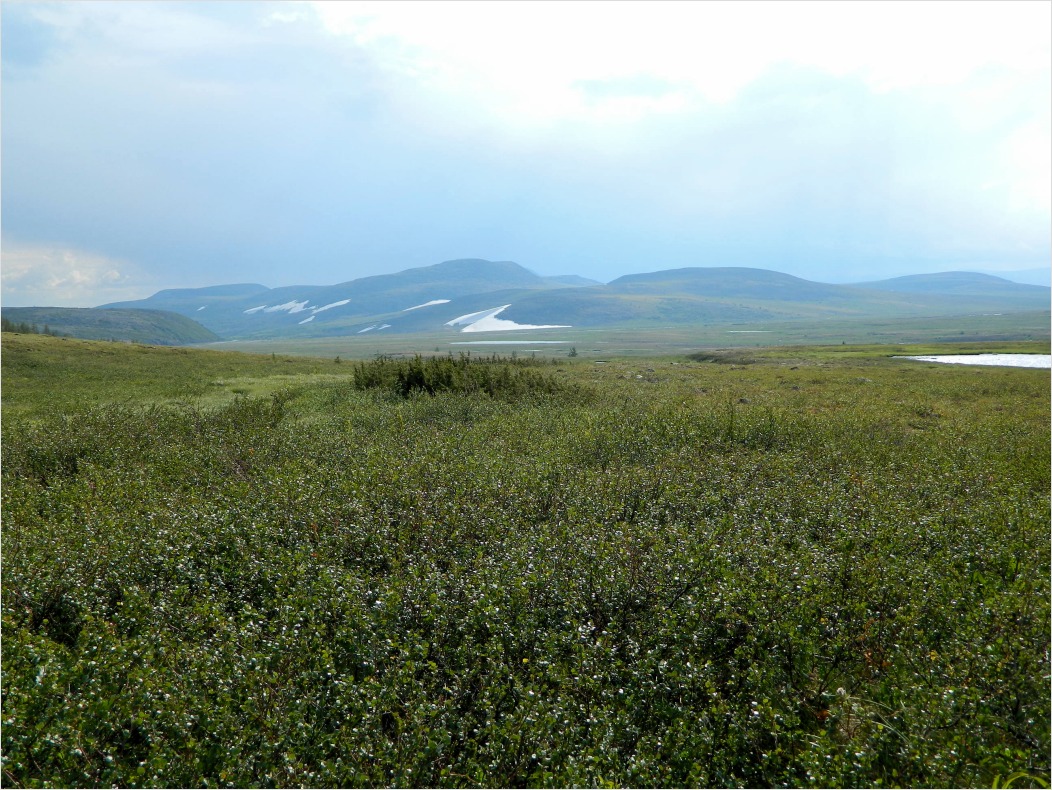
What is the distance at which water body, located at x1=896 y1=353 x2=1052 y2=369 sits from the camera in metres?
51.8

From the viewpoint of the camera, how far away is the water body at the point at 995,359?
51844mm

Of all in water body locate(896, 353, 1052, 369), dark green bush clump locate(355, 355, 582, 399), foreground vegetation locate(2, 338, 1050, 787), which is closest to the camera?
foreground vegetation locate(2, 338, 1050, 787)

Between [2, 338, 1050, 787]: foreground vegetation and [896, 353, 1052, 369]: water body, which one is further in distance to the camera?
[896, 353, 1052, 369]: water body

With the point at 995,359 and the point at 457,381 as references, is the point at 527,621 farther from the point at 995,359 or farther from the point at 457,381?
the point at 995,359

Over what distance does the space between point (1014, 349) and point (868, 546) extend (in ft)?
270

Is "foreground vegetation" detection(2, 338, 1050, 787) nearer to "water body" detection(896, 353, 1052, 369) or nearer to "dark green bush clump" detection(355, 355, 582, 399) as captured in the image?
"dark green bush clump" detection(355, 355, 582, 399)

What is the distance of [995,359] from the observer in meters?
56.5

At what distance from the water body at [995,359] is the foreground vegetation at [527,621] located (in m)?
50.0

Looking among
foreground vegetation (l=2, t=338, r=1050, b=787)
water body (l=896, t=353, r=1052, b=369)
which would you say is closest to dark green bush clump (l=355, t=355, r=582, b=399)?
foreground vegetation (l=2, t=338, r=1050, b=787)

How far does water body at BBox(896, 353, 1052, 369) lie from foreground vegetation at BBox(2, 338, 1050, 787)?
5001 centimetres

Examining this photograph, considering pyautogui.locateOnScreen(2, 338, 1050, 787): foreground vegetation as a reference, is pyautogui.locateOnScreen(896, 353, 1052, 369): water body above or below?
above

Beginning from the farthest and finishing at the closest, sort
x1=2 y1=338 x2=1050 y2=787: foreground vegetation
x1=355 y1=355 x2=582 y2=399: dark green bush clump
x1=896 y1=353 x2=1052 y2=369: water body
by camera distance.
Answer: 1. x1=896 y1=353 x2=1052 y2=369: water body
2. x1=355 y1=355 x2=582 y2=399: dark green bush clump
3. x1=2 y1=338 x2=1050 y2=787: foreground vegetation

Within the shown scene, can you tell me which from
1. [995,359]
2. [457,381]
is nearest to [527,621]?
[457,381]

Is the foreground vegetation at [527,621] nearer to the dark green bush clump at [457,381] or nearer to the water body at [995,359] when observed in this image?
the dark green bush clump at [457,381]
